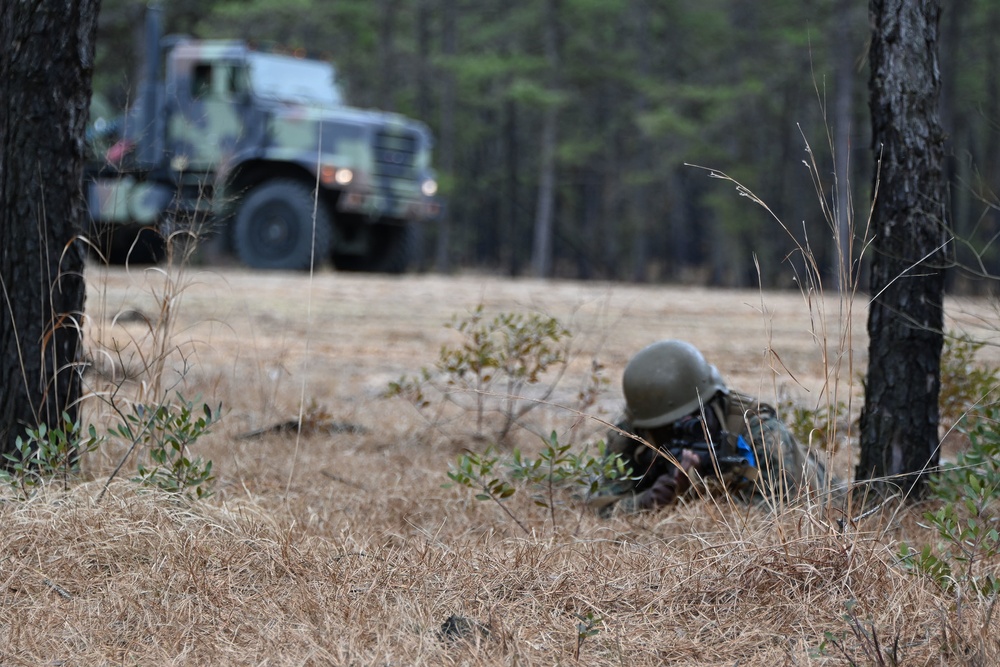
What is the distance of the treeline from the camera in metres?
23.2

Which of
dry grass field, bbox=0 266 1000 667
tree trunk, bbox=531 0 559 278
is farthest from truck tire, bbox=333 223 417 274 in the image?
tree trunk, bbox=531 0 559 278

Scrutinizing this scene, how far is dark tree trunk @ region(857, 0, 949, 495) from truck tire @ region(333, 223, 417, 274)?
36.1 ft

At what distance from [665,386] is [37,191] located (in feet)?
6.27

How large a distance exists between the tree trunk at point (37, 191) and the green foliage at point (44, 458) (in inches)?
3.9

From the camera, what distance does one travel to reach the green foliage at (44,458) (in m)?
2.79

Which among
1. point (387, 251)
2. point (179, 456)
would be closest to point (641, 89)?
point (387, 251)

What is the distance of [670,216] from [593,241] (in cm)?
348

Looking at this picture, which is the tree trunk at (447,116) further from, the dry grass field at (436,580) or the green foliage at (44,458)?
the green foliage at (44,458)

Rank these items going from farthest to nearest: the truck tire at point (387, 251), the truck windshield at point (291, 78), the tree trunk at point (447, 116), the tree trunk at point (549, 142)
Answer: the tree trunk at point (447, 116) → the tree trunk at point (549, 142) → the truck tire at point (387, 251) → the truck windshield at point (291, 78)

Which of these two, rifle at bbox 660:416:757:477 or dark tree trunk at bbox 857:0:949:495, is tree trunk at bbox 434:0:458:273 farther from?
dark tree trunk at bbox 857:0:949:495

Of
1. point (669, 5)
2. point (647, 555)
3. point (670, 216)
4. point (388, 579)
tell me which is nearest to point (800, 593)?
point (647, 555)

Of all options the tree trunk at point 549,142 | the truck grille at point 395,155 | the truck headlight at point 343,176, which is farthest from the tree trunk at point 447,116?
the truck headlight at point 343,176

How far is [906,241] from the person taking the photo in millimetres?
3109

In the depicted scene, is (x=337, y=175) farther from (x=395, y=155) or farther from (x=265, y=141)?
(x=395, y=155)
